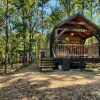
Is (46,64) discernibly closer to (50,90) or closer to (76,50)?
(76,50)

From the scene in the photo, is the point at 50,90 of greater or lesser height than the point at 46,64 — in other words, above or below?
below

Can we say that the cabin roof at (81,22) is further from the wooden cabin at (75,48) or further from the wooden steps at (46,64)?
the wooden steps at (46,64)

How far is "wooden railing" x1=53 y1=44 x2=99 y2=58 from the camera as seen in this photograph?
17703 mm

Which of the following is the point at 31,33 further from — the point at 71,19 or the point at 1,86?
the point at 1,86

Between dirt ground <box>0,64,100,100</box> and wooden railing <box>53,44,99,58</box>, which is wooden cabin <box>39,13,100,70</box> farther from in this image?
dirt ground <box>0,64,100,100</box>

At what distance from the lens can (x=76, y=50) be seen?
1816 cm

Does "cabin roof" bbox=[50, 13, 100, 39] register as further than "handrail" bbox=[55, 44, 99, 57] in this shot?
Yes

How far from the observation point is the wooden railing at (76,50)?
697 inches

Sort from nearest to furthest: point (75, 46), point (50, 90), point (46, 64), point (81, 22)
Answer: point (50, 90) → point (46, 64) → point (75, 46) → point (81, 22)

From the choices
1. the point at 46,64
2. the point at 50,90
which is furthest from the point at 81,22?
the point at 50,90

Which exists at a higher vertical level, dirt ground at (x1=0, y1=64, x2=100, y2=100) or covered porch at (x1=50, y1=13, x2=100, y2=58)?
covered porch at (x1=50, y1=13, x2=100, y2=58)

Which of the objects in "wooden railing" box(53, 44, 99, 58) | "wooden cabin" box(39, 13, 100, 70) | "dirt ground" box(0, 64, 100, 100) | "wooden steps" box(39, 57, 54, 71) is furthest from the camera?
"wooden railing" box(53, 44, 99, 58)

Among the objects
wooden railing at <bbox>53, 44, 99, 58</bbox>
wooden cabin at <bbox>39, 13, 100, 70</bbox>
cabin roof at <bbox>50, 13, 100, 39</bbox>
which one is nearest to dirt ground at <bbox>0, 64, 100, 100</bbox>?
wooden cabin at <bbox>39, 13, 100, 70</bbox>

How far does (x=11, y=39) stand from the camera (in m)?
34.3
